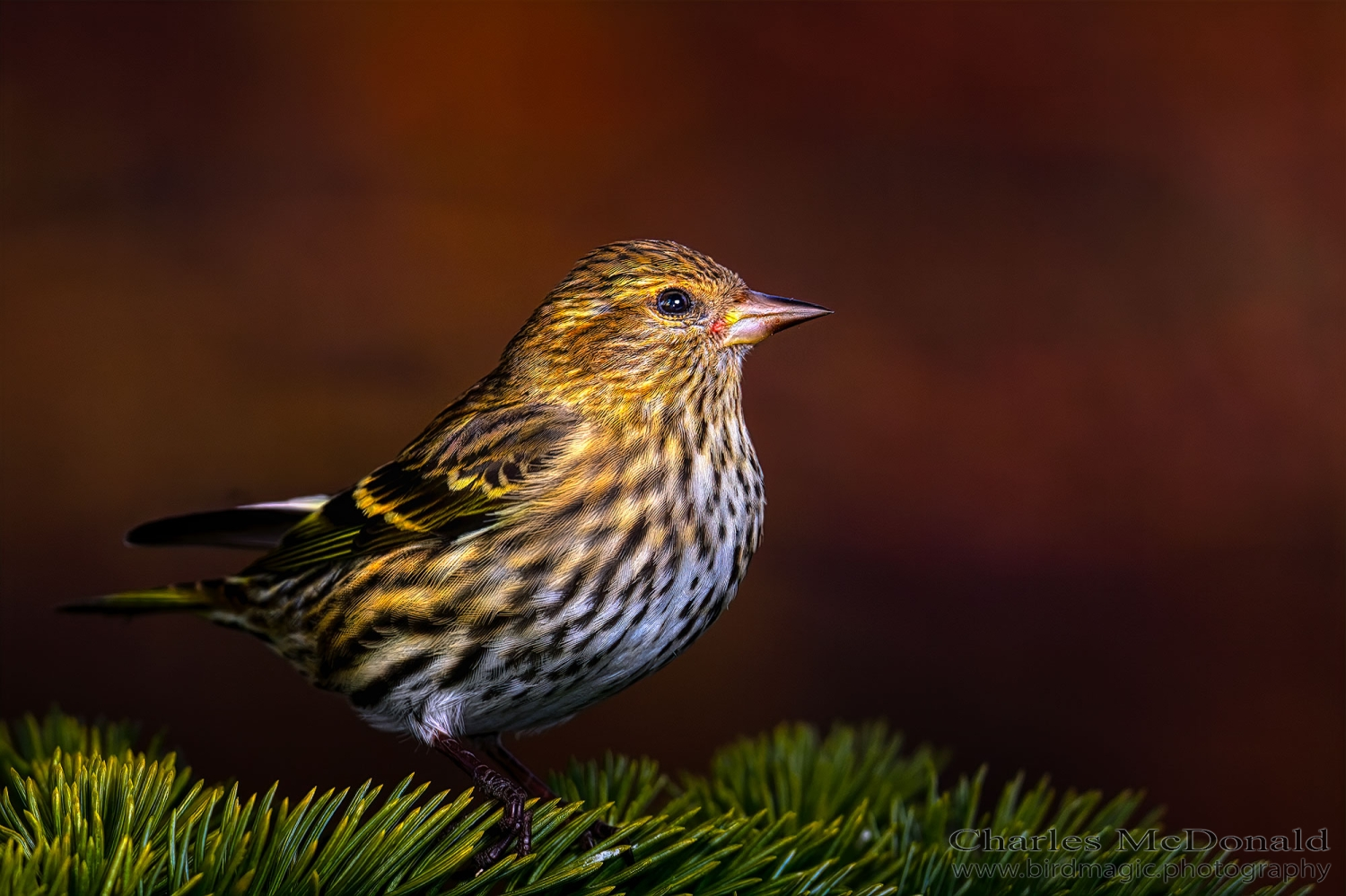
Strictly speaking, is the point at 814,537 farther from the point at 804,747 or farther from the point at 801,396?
the point at 804,747

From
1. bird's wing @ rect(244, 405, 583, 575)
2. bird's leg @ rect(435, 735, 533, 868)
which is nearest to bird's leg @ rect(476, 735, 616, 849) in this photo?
bird's leg @ rect(435, 735, 533, 868)

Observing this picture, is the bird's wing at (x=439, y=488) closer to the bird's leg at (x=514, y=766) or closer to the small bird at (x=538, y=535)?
the small bird at (x=538, y=535)

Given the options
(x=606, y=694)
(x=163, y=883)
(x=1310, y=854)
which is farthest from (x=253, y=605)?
(x=1310, y=854)

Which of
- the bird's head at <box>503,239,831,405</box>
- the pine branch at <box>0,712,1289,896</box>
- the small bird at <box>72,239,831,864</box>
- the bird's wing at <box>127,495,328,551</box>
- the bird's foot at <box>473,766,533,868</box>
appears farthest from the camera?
the bird's wing at <box>127,495,328,551</box>

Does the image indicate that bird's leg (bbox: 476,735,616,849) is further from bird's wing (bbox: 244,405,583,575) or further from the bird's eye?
the bird's eye

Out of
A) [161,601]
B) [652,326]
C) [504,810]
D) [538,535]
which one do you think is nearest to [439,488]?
[538,535]

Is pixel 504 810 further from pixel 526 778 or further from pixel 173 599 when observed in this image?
pixel 173 599

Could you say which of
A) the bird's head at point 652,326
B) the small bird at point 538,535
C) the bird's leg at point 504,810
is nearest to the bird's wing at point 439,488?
the small bird at point 538,535
